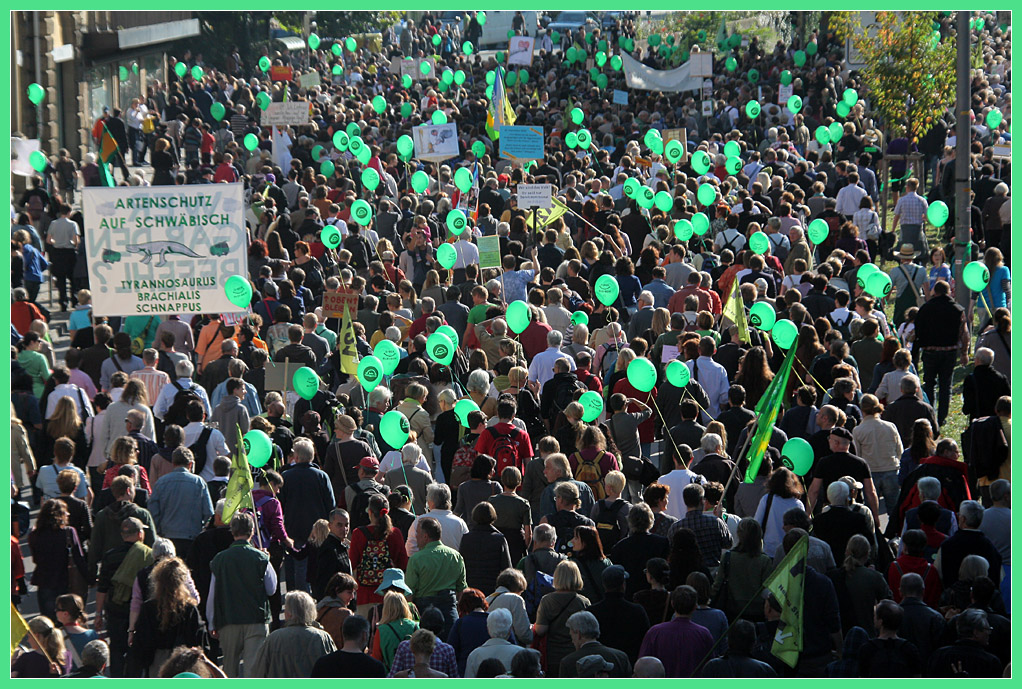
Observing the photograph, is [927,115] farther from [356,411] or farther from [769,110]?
[356,411]

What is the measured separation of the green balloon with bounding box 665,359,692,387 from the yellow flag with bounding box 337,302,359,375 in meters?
2.56

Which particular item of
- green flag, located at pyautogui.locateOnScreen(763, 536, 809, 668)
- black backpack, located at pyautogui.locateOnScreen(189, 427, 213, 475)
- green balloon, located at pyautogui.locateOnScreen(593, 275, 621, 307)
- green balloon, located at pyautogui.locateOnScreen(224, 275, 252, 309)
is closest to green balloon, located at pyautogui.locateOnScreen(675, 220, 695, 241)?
green balloon, located at pyautogui.locateOnScreen(593, 275, 621, 307)

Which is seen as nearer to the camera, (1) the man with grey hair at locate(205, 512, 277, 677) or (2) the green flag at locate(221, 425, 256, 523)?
(1) the man with grey hair at locate(205, 512, 277, 677)

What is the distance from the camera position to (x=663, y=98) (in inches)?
1225

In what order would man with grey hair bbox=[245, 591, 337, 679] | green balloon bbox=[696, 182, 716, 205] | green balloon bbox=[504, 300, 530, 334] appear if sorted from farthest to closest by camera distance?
green balloon bbox=[696, 182, 716, 205]
green balloon bbox=[504, 300, 530, 334]
man with grey hair bbox=[245, 591, 337, 679]

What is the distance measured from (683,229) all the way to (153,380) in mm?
7006

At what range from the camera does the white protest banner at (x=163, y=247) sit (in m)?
11.3

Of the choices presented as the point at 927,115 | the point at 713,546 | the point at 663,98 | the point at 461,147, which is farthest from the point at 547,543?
the point at 663,98

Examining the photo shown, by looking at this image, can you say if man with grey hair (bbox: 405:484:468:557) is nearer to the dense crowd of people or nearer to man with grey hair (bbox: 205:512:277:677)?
the dense crowd of people

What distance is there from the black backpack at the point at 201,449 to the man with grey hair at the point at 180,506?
0.88 metres

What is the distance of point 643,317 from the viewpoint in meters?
12.9

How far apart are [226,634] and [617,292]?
619cm

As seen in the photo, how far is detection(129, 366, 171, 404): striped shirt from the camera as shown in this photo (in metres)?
11.2

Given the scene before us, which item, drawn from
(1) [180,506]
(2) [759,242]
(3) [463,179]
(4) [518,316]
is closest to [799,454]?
(4) [518,316]
